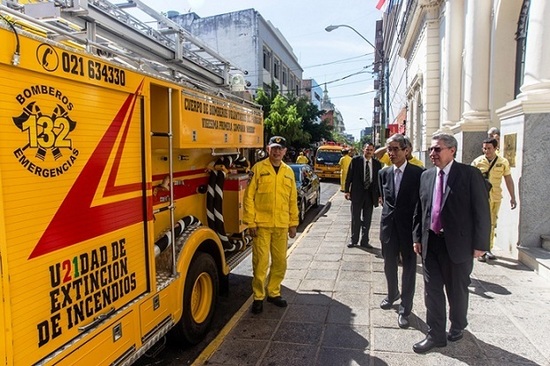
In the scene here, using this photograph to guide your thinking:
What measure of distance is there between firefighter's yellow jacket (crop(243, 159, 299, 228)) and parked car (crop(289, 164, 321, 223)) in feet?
18.6

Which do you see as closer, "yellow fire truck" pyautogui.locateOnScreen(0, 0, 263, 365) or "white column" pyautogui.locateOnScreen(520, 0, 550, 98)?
"yellow fire truck" pyautogui.locateOnScreen(0, 0, 263, 365)

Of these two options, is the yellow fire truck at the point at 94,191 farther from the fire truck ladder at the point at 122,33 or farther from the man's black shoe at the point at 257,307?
the man's black shoe at the point at 257,307

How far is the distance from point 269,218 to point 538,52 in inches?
189

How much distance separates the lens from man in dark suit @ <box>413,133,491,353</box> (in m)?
3.34

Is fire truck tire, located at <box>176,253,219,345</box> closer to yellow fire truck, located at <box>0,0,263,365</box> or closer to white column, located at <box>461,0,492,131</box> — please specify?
yellow fire truck, located at <box>0,0,263,365</box>

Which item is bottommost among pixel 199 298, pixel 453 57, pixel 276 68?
pixel 199 298

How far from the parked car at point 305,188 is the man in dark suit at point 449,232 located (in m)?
6.72

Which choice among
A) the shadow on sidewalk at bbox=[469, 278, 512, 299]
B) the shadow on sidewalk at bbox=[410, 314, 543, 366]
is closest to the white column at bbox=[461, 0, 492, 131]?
the shadow on sidewalk at bbox=[469, 278, 512, 299]

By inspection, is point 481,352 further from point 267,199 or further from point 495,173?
point 495,173

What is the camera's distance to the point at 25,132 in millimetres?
2014

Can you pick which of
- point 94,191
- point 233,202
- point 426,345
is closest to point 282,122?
point 233,202

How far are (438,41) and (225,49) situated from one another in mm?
21601

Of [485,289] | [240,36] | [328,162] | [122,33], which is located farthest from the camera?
[240,36]

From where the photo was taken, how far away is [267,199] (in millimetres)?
4590
